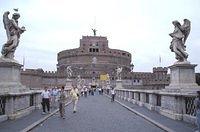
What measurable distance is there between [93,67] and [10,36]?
9366 centimetres

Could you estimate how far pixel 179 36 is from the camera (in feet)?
61.3

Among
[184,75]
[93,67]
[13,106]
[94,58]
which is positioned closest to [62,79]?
[93,67]

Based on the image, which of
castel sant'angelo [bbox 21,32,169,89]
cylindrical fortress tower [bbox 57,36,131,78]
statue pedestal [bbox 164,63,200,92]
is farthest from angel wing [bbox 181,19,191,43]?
cylindrical fortress tower [bbox 57,36,131,78]

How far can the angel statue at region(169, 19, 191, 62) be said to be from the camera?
1845cm

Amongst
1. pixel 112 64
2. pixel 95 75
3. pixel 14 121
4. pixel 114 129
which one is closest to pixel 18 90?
pixel 14 121

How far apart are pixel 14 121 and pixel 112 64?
101 metres

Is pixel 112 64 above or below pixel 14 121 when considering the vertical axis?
above

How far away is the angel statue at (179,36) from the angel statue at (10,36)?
768cm

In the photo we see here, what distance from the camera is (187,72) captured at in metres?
17.7

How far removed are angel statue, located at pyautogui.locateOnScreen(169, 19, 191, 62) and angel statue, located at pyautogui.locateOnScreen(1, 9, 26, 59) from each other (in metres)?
7.68

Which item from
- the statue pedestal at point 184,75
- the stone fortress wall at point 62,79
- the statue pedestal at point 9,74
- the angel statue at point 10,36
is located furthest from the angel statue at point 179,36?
the stone fortress wall at point 62,79

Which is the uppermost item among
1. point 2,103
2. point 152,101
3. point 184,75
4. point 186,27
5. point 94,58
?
point 94,58

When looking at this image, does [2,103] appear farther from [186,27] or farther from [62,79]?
[62,79]

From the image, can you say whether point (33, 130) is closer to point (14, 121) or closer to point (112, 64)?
point (14, 121)
